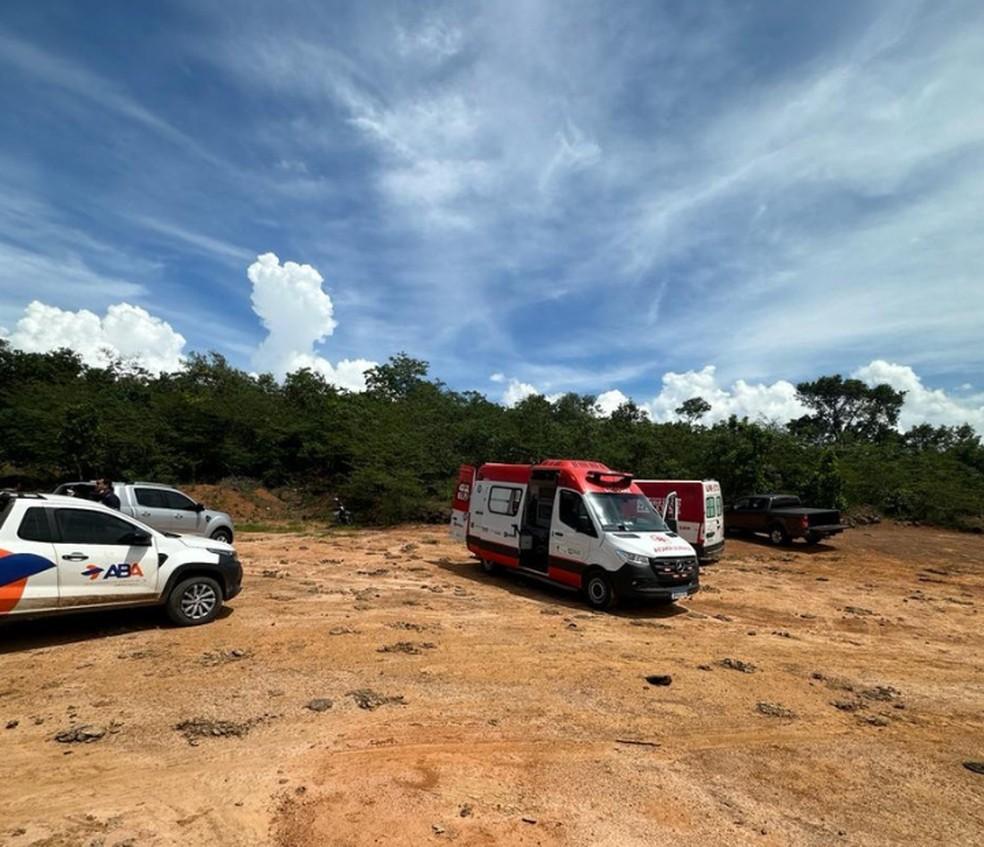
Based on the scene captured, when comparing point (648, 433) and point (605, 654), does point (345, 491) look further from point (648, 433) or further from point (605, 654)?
point (605, 654)

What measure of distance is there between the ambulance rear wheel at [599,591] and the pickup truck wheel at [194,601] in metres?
5.77

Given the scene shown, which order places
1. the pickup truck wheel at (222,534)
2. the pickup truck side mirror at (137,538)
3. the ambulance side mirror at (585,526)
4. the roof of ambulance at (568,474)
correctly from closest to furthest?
the pickup truck side mirror at (137,538) → the ambulance side mirror at (585,526) → the roof of ambulance at (568,474) → the pickup truck wheel at (222,534)

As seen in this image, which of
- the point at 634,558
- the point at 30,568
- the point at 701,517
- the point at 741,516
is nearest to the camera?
the point at 30,568

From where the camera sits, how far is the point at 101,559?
6.71 metres

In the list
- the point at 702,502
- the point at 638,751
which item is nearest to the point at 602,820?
the point at 638,751

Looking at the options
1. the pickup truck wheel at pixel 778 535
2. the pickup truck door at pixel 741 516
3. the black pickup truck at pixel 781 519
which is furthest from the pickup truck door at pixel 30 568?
the pickup truck door at pixel 741 516

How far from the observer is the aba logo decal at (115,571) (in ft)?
21.7

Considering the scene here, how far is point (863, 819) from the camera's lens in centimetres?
370

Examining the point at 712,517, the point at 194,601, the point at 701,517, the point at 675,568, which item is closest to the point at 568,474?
the point at 675,568

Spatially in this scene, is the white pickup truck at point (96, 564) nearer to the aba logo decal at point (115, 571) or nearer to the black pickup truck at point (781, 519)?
the aba logo decal at point (115, 571)

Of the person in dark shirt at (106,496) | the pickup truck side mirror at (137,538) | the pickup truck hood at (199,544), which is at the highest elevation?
the person in dark shirt at (106,496)

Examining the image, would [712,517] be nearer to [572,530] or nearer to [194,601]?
[572,530]

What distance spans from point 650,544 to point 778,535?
39.1ft

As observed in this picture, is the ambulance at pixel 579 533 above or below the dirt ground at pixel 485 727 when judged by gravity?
above
